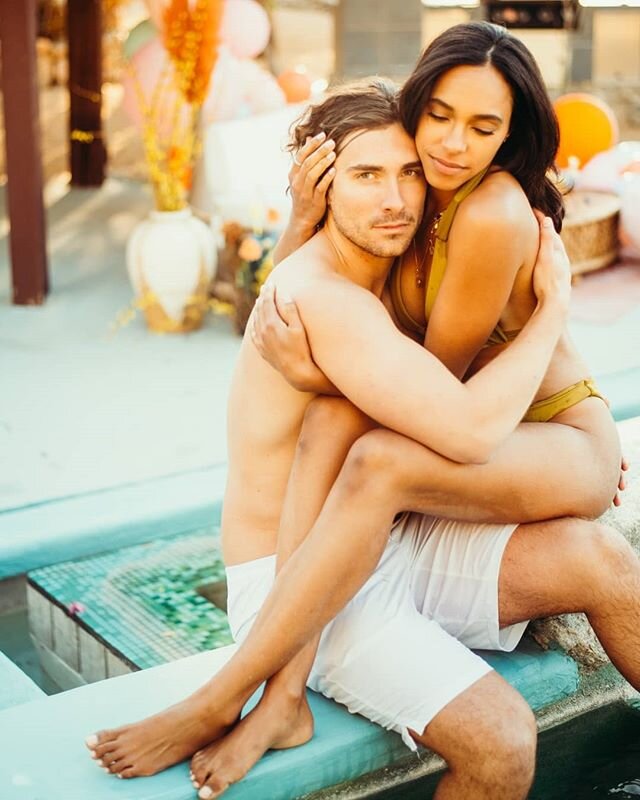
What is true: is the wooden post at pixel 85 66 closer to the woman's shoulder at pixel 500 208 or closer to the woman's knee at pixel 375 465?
the woman's shoulder at pixel 500 208

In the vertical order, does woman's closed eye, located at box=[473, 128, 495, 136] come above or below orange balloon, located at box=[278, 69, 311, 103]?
above

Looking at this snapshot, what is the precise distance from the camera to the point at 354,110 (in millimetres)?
2455

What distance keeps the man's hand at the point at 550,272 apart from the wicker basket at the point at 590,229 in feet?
12.7

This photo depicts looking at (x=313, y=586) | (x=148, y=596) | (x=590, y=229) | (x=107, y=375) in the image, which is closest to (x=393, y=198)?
(x=313, y=586)

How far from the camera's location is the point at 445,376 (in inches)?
88.0

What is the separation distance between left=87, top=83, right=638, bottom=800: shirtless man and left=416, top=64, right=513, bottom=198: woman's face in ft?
0.22

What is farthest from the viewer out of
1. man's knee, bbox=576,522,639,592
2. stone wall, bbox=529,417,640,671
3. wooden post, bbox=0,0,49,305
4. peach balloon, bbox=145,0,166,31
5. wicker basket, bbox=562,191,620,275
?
wicker basket, bbox=562,191,620,275

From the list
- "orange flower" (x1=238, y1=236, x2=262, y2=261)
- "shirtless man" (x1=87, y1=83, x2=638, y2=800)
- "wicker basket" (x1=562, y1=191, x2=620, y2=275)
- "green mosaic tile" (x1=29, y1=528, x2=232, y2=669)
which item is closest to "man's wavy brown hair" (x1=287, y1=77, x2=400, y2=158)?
"shirtless man" (x1=87, y1=83, x2=638, y2=800)

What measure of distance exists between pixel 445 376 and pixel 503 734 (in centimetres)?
63

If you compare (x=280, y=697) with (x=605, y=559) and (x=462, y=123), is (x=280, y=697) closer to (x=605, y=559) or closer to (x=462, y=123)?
(x=605, y=559)

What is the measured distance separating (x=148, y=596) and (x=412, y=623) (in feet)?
3.96

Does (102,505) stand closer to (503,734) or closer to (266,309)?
(266,309)

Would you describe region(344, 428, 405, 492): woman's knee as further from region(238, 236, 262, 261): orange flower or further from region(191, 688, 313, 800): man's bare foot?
region(238, 236, 262, 261): orange flower

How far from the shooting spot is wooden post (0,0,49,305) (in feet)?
18.5
